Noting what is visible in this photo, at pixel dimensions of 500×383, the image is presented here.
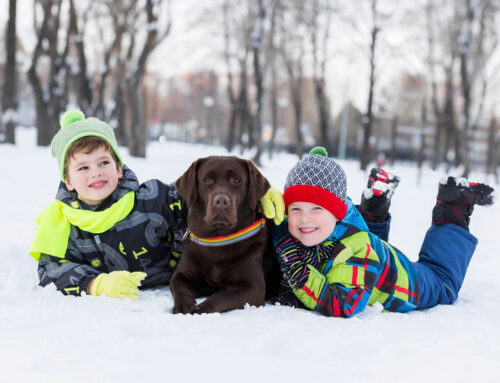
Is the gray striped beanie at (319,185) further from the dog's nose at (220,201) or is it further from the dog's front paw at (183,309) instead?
the dog's front paw at (183,309)

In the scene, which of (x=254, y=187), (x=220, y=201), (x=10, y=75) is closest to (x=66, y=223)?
(x=220, y=201)

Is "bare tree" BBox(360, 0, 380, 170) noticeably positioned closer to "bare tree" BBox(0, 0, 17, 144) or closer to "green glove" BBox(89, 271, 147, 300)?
"bare tree" BBox(0, 0, 17, 144)

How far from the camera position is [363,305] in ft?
9.60

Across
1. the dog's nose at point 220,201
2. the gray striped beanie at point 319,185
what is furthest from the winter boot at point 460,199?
the dog's nose at point 220,201

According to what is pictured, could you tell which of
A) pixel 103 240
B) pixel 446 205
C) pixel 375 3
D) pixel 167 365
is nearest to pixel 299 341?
pixel 167 365

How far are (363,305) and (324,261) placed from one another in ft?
1.24

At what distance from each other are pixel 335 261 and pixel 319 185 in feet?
1.61

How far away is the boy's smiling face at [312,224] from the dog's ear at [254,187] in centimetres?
29

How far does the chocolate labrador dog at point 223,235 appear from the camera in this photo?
9.45ft

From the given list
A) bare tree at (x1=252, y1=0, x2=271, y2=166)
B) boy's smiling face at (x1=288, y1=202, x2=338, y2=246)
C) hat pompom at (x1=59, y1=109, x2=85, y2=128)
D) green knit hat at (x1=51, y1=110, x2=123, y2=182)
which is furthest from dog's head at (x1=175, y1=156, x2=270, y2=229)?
bare tree at (x1=252, y1=0, x2=271, y2=166)

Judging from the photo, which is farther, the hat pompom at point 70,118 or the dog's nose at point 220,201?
the hat pompom at point 70,118

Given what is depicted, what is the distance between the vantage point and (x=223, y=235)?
3004mm

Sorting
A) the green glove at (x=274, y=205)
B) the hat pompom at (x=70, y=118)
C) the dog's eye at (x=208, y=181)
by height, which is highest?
the hat pompom at (x=70, y=118)

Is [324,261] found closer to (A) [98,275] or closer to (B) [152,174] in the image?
(A) [98,275]
